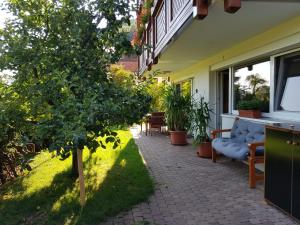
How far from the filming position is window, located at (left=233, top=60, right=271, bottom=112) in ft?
22.0

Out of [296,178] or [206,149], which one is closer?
[296,178]

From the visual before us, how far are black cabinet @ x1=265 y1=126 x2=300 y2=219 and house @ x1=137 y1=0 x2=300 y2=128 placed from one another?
134cm

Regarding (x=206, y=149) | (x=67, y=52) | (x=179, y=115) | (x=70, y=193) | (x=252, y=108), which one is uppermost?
(x=67, y=52)

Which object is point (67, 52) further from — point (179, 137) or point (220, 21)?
point (179, 137)

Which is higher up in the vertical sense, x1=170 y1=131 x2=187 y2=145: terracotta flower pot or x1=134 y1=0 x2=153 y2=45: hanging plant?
x1=134 y1=0 x2=153 y2=45: hanging plant

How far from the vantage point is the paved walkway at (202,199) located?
4.11 m

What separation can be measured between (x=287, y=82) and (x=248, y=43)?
1.33m

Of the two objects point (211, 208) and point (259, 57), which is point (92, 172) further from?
point (259, 57)

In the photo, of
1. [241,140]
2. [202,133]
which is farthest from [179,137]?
[241,140]

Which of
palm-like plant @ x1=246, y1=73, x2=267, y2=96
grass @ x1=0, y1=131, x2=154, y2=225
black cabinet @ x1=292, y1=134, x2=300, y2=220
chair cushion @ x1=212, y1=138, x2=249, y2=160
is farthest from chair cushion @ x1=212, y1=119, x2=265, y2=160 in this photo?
black cabinet @ x1=292, y1=134, x2=300, y2=220

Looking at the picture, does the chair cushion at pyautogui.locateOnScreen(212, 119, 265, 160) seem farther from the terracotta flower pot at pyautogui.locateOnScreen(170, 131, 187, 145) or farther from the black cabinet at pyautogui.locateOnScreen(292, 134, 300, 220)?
the terracotta flower pot at pyautogui.locateOnScreen(170, 131, 187, 145)

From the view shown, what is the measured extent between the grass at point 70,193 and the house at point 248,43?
232 centimetres

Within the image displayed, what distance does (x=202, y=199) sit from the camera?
4.91 metres

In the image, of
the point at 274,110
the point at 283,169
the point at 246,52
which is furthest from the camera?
the point at 246,52
